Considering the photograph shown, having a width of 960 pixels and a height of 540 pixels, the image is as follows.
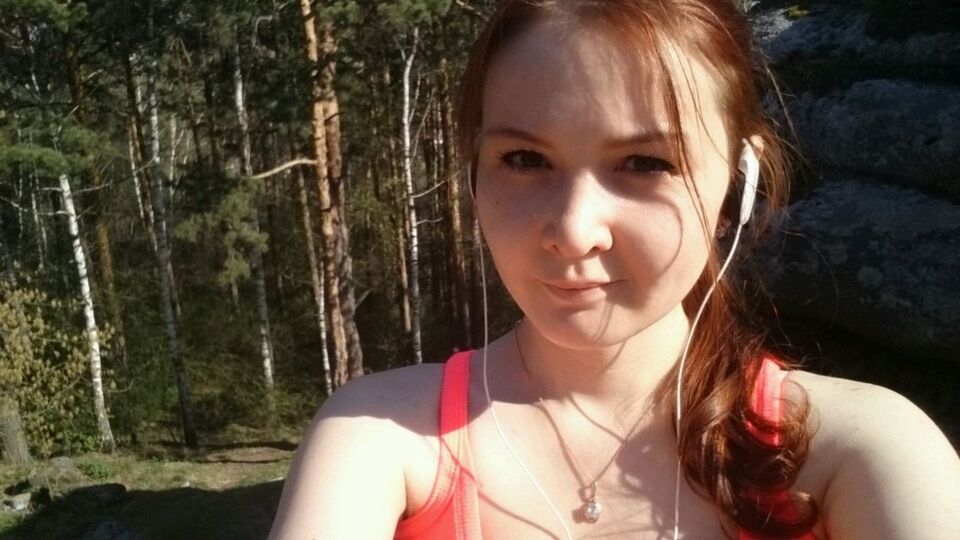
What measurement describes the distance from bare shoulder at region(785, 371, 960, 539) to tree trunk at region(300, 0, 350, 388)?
36.5 feet

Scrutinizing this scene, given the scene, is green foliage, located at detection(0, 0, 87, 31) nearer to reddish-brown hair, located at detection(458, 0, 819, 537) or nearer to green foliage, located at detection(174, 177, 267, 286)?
green foliage, located at detection(174, 177, 267, 286)

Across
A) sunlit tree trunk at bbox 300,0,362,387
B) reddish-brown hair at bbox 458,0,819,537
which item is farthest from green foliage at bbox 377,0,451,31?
reddish-brown hair at bbox 458,0,819,537

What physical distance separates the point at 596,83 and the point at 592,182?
0.33 feet

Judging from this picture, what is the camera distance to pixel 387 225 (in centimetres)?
1862

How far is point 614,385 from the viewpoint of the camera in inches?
44.5

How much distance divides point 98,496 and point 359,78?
23.9 ft

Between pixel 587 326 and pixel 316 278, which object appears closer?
pixel 587 326

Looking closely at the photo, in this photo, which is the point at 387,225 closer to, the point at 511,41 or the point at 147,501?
the point at 147,501

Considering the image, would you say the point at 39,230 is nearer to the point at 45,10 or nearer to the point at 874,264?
the point at 45,10

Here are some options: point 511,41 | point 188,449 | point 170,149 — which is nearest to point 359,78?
point 188,449

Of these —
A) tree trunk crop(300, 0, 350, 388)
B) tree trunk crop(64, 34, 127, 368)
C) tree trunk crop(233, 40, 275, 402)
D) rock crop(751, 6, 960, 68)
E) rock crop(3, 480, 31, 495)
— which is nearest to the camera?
rock crop(751, 6, 960, 68)


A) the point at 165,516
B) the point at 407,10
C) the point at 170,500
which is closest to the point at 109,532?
the point at 165,516

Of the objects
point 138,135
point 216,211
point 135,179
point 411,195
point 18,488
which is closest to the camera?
point 18,488

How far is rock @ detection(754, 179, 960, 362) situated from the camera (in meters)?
3.65
